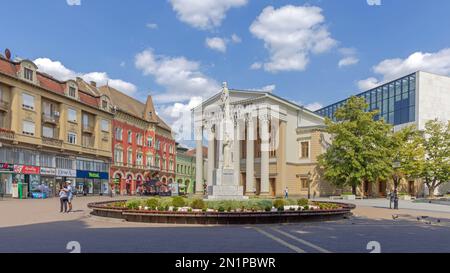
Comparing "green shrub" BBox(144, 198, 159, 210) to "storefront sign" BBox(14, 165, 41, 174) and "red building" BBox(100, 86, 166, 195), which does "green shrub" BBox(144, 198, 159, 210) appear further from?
"red building" BBox(100, 86, 166, 195)

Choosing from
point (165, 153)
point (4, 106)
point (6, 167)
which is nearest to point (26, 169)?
point (6, 167)

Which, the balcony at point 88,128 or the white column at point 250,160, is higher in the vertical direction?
the balcony at point 88,128

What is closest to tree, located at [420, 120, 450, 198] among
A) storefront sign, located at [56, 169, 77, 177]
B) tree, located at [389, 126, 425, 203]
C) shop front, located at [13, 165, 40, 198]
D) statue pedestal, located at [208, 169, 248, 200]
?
tree, located at [389, 126, 425, 203]

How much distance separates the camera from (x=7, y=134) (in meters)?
45.3

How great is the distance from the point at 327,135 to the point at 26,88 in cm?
4343

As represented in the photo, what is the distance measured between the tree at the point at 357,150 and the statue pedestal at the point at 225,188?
95.3 feet

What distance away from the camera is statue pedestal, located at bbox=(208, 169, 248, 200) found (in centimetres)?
2716

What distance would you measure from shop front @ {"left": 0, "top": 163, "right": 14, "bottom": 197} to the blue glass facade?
52.0 metres

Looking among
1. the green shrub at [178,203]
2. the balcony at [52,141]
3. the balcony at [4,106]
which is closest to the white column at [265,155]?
the balcony at [52,141]

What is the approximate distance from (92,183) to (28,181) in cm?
1435

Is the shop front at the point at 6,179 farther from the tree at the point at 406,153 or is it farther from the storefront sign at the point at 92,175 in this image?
the tree at the point at 406,153

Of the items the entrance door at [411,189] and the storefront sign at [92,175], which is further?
the entrance door at [411,189]

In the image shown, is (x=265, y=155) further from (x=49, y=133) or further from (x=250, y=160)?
(x=49, y=133)

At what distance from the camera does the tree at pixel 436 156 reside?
173 ft
